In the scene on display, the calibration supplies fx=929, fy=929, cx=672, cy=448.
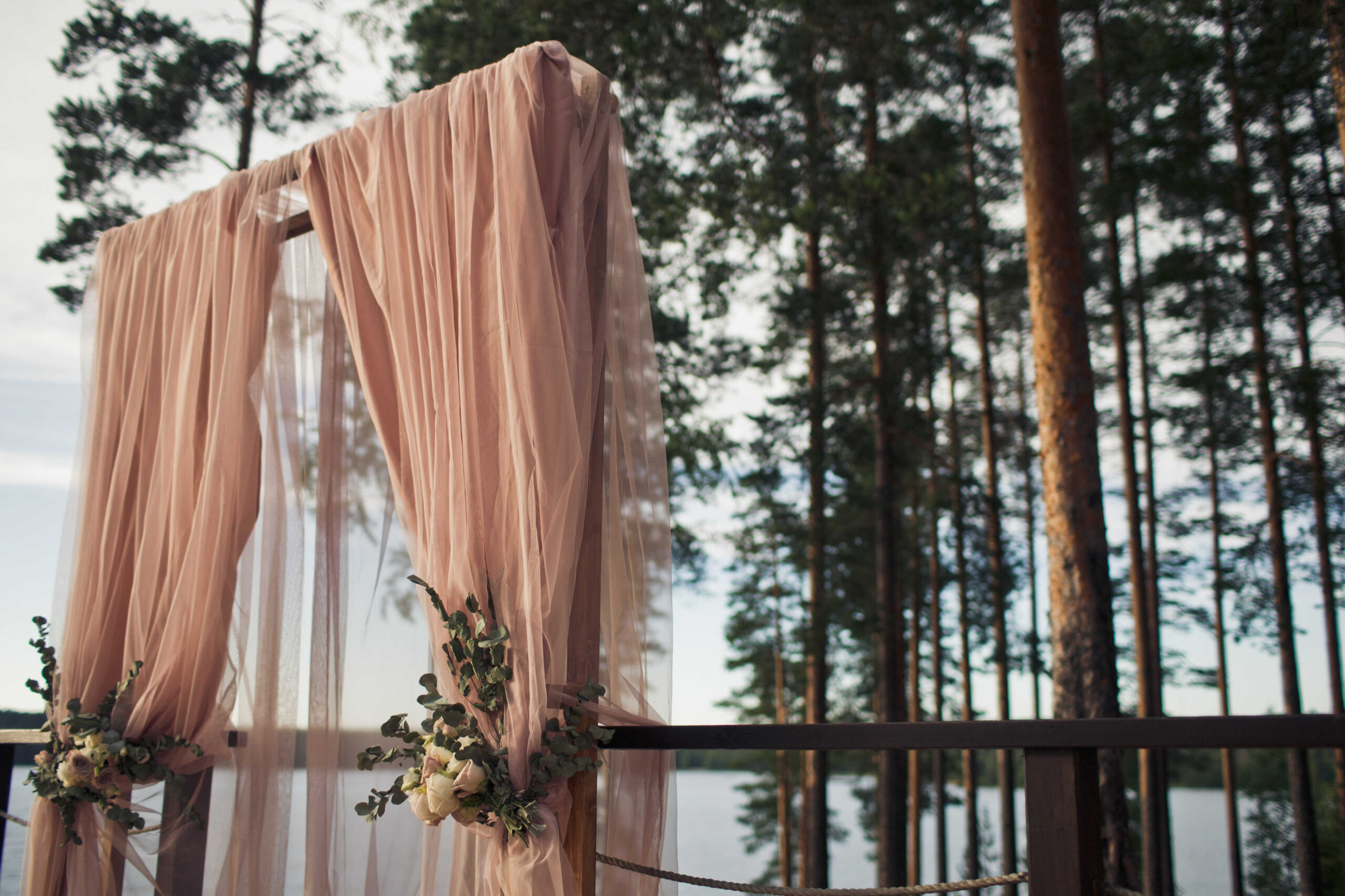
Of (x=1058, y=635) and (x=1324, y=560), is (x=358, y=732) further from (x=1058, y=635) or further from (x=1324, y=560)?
(x=1324, y=560)

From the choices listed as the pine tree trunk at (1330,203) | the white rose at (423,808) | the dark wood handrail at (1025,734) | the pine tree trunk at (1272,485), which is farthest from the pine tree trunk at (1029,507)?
the white rose at (423,808)

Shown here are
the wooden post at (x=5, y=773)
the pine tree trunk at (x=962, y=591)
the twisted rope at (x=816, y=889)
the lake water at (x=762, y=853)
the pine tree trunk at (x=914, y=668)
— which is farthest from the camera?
the pine tree trunk at (x=914, y=668)

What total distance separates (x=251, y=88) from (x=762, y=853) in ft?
50.5

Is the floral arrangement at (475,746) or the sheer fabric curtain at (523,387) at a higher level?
the sheer fabric curtain at (523,387)

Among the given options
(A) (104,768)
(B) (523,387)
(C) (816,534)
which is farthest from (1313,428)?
(A) (104,768)

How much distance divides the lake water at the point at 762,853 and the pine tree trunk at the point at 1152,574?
5.75 feet

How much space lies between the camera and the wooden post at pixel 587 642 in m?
1.74

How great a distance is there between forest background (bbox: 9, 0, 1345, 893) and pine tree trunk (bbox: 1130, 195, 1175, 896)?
0.05 m

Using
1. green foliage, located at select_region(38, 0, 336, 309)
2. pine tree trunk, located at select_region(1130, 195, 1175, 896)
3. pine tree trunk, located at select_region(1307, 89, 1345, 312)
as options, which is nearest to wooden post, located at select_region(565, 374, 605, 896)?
green foliage, located at select_region(38, 0, 336, 309)

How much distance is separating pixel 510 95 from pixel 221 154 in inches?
200

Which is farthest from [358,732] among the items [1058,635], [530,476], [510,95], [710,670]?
[710,670]

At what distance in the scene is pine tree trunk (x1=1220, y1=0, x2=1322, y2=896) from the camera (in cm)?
809

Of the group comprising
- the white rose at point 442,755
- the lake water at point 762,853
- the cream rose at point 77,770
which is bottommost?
the lake water at point 762,853

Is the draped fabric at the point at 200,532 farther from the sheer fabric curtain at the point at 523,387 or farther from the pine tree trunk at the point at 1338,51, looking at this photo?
the pine tree trunk at the point at 1338,51
